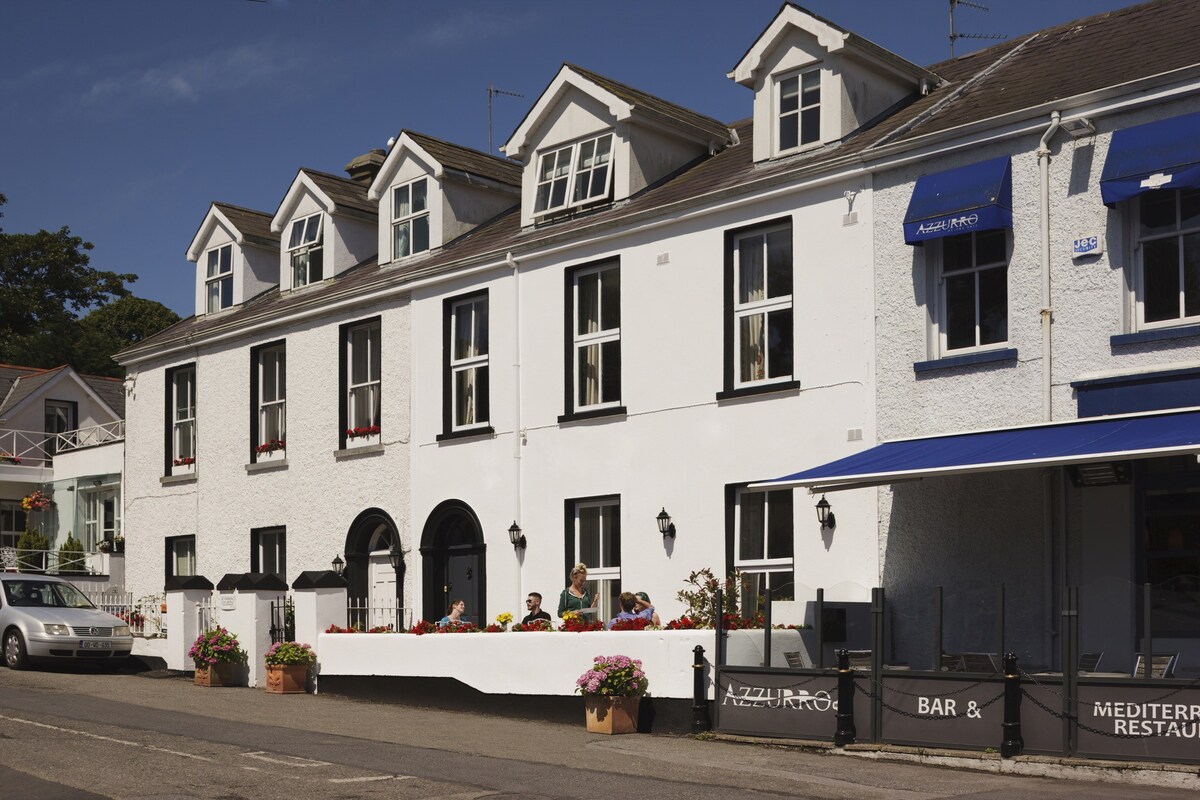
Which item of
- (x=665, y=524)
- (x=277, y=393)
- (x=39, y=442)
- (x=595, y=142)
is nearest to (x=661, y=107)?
(x=595, y=142)

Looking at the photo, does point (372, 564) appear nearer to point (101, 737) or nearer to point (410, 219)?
point (410, 219)

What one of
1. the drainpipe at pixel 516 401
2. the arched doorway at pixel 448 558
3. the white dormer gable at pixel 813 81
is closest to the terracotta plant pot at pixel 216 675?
the arched doorway at pixel 448 558

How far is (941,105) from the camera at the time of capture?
18578 mm

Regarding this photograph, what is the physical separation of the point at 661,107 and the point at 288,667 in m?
10.0

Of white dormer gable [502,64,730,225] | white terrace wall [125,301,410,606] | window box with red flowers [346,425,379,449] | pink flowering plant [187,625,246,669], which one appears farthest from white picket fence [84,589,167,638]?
white dormer gable [502,64,730,225]

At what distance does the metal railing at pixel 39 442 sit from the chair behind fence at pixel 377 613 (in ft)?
54.1

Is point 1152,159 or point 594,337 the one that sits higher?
point 1152,159

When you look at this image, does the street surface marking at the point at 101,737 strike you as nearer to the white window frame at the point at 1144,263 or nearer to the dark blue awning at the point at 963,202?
the dark blue awning at the point at 963,202

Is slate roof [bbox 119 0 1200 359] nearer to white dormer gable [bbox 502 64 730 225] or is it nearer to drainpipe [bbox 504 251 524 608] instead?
white dormer gable [bbox 502 64 730 225]

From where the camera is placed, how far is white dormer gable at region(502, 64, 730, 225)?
70.3 ft

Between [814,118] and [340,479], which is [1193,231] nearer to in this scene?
[814,118]

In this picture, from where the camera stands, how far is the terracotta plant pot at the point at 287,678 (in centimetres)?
2134

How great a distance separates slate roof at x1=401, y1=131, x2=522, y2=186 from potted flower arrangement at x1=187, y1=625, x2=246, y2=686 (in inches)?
332

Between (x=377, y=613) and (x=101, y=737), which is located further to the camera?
(x=377, y=613)
